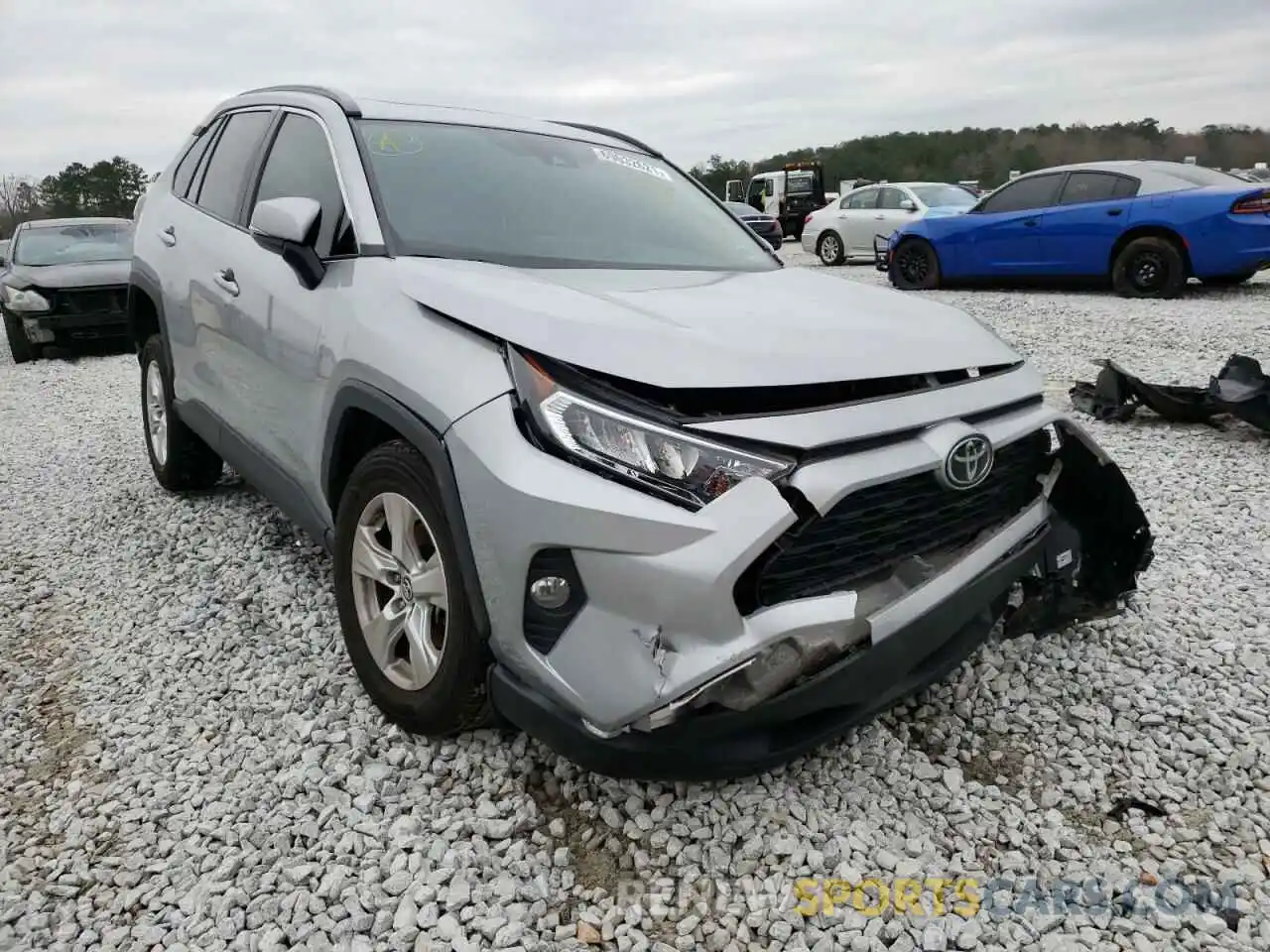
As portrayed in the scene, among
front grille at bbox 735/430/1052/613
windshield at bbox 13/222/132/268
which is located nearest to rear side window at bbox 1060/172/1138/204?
front grille at bbox 735/430/1052/613

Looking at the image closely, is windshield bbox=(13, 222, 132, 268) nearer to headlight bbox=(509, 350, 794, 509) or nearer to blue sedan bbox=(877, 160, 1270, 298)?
blue sedan bbox=(877, 160, 1270, 298)

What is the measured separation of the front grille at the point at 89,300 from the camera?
33.0 ft

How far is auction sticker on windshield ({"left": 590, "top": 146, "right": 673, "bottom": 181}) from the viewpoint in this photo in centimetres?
352

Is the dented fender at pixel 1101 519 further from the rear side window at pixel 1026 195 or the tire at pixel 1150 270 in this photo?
the rear side window at pixel 1026 195

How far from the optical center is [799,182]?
2564cm

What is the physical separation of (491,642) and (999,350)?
5.16ft

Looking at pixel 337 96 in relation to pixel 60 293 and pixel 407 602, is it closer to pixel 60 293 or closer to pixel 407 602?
pixel 407 602

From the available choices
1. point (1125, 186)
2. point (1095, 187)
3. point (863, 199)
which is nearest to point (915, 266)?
point (1095, 187)

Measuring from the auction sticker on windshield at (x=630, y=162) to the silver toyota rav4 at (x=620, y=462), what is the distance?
31 centimetres

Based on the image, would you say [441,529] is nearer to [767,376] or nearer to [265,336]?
[767,376]

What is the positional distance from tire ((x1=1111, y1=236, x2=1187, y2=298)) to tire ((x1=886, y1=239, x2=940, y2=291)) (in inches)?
85.0

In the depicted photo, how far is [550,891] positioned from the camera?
6.75 feet

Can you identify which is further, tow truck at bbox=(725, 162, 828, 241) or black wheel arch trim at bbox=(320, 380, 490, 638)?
tow truck at bbox=(725, 162, 828, 241)

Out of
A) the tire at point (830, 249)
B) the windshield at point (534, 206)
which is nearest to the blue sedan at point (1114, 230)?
the tire at point (830, 249)
